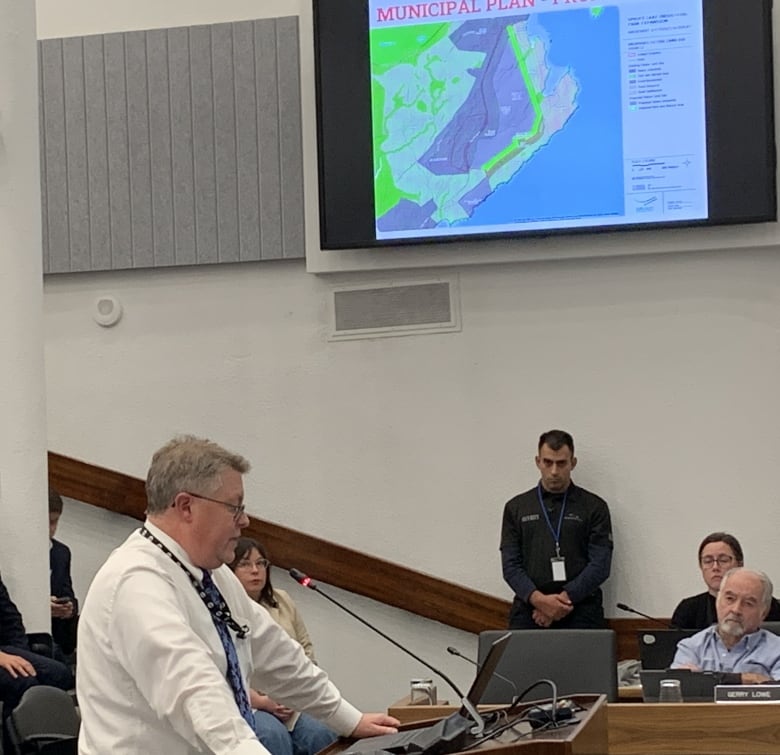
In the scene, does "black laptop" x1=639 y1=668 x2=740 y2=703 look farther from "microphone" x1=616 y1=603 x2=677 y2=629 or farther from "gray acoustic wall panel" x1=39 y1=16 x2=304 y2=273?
Answer: "gray acoustic wall panel" x1=39 y1=16 x2=304 y2=273

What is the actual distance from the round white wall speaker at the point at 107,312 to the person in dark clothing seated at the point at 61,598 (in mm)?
1499

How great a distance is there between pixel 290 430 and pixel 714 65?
2.82 m

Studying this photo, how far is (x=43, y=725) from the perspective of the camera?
4.12m

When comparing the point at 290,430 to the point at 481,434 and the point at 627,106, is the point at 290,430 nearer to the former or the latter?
the point at 481,434

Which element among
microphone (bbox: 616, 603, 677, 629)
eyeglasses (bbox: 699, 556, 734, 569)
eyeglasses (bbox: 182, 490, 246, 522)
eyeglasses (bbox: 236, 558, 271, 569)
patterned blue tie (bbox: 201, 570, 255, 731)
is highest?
eyeglasses (bbox: 182, 490, 246, 522)

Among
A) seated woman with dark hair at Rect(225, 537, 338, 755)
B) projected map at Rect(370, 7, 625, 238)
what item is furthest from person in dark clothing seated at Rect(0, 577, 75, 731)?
Answer: projected map at Rect(370, 7, 625, 238)

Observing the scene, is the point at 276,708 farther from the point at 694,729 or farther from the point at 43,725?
the point at 694,729

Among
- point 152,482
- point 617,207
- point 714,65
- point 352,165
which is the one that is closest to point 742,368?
point 617,207

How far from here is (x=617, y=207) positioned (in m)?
7.14

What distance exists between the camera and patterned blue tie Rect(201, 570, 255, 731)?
9.68ft

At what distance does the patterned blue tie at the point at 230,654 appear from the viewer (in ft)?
9.68

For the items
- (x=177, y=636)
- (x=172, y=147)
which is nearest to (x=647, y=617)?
(x=172, y=147)

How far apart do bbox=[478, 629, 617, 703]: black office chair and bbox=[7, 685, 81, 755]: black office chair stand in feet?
4.40

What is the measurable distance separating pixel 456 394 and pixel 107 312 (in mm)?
1989
